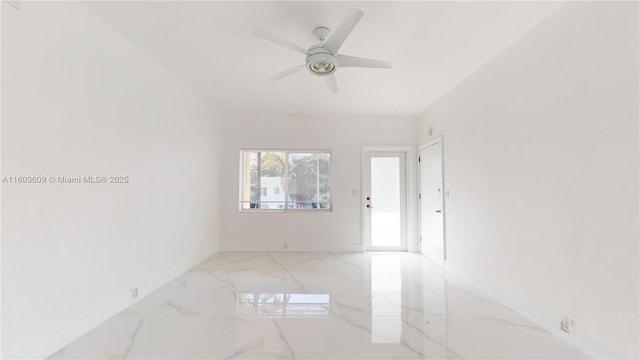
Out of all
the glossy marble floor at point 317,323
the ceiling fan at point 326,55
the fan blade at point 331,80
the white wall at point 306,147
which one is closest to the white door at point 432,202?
the white wall at point 306,147

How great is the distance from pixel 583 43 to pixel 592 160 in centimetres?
82

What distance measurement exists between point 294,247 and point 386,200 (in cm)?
190

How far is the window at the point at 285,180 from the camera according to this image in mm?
5004

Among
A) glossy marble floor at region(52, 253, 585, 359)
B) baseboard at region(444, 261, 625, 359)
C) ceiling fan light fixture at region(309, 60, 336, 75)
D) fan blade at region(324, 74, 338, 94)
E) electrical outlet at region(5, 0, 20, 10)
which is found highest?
electrical outlet at region(5, 0, 20, 10)

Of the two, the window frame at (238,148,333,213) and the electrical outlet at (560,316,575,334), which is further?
the window frame at (238,148,333,213)

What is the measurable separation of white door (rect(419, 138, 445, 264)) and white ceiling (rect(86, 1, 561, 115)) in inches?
42.3

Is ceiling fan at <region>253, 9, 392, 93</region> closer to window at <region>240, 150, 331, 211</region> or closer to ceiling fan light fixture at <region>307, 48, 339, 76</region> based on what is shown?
ceiling fan light fixture at <region>307, 48, 339, 76</region>

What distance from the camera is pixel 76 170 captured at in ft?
6.65

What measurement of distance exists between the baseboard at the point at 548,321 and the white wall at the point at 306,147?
2.29m

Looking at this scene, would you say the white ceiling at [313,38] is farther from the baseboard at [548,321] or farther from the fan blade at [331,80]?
the baseboard at [548,321]

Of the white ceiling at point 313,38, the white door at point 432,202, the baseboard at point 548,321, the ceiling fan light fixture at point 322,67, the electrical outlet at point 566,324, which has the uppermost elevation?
the white ceiling at point 313,38

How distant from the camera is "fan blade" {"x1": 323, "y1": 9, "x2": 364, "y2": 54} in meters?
1.79

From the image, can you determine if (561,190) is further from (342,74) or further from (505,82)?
(342,74)

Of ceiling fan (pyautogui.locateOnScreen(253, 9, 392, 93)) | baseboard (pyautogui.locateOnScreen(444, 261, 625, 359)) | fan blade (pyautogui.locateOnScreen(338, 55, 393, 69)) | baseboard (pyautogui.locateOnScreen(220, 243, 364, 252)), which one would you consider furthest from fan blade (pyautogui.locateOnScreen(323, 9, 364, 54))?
baseboard (pyautogui.locateOnScreen(220, 243, 364, 252))
